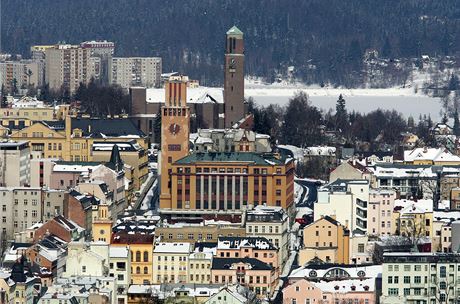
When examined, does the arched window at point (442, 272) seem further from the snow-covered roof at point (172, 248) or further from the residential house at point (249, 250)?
the snow-covered roof at point (172, 248)

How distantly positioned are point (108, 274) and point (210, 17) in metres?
92.2

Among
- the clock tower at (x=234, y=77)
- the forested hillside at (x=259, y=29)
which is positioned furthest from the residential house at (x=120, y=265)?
the forested hillside at (x=259, y=29)

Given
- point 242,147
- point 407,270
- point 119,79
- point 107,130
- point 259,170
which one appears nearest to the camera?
point 407,270

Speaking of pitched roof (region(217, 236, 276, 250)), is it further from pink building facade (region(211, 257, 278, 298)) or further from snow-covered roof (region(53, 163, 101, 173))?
snow-covered roof (region(53, 163, 101, 173))

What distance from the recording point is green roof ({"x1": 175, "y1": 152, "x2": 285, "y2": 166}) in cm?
→ 5838

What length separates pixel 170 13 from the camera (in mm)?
144125

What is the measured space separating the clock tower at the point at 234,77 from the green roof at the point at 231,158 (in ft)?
41.8

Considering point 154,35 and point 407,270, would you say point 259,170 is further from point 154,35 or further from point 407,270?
point 154,35

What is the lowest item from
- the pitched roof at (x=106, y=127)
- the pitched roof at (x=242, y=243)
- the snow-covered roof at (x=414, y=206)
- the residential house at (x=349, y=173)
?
the pitched roof at (x=242, y=243)

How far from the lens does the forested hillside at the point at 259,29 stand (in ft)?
411

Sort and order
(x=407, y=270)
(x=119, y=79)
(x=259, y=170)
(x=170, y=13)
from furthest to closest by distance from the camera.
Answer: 1. (x=170, y=13)
2. (x=119, y=79)
3. (x=259, y=170)
4. (x=407, y=270)

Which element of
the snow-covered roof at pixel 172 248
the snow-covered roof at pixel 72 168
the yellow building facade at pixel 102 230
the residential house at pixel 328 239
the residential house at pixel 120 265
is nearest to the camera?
the residential house at pixel 120 265

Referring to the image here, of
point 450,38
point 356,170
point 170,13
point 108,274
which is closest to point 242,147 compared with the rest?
point 356,170

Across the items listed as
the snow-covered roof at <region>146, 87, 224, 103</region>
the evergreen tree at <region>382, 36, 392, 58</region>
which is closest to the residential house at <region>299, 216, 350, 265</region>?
the snow-covered roof at <region>146, 87, 224, 103</region>
